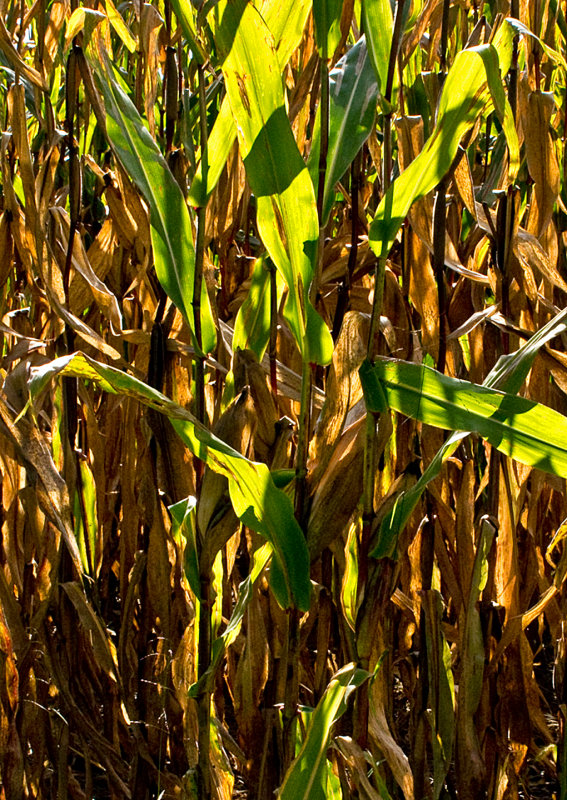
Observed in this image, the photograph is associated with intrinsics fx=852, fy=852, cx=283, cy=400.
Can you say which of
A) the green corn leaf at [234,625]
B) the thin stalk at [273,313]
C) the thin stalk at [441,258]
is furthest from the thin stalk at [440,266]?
the green corn leaf at [234,625]

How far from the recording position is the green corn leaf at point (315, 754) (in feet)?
1.91

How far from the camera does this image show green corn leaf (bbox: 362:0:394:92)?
582 mm

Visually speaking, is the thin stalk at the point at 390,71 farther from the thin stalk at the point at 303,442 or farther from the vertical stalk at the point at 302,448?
the thin stalk at the point at 303,442

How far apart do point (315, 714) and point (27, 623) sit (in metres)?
0.53

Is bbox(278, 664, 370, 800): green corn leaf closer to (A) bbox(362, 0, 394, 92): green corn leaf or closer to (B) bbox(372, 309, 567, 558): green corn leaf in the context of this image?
(B) bbox(372, 309, 567, 558): green corn leaf

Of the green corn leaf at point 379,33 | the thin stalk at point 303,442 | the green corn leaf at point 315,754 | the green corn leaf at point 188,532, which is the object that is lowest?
the green corn leaf at point 315,754

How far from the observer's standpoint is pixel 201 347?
2.16 ft

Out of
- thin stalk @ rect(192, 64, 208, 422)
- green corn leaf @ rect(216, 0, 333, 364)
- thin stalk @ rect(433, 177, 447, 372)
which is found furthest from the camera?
thin stalk @ rect(433, 177, 447, 372)

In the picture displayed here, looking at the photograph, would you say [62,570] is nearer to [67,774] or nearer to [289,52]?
[67,774]

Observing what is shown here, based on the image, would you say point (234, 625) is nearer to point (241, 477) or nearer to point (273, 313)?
point (241, 477)

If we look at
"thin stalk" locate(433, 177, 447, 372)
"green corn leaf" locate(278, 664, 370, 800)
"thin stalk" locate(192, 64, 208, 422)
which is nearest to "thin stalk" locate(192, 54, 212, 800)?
"thin stalk" locate(192, 64, 208, 422)

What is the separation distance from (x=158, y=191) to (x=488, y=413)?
0.29 m

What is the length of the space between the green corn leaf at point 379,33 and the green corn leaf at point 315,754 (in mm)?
425

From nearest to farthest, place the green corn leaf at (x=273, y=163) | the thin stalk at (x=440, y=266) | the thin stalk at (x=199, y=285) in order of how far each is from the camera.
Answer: the green corn leaf at (x=273, y=163) → the thin stalk at (x=199, y=285) → the thin stalk at (x=440, y=266)
